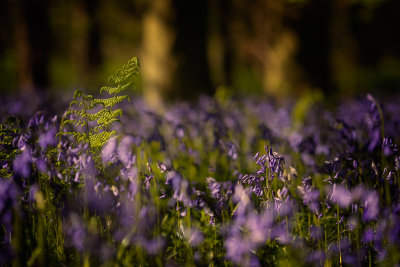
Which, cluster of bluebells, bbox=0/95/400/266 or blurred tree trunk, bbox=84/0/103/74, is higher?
blurred tree trunk, bbox=84/0/103/74

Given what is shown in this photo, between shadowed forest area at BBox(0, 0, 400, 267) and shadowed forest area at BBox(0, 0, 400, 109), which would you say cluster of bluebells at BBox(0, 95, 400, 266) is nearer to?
shadowed forest area at BBox(0, 0, 400, 267)

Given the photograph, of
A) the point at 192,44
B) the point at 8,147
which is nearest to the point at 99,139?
the point at 8,147

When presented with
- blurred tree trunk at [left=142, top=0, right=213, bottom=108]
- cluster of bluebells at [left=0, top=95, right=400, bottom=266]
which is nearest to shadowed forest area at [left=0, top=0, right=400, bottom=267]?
cluster of bluebells at [left=0, top=95, right=400, bottom=266]

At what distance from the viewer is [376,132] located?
7.36 ft

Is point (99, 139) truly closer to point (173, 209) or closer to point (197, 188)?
point (173, 209)

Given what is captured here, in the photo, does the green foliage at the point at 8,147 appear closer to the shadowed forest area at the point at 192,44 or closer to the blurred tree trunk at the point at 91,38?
the shadowed forest area at the point at 192,44

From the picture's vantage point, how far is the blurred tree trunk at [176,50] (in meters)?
7.00

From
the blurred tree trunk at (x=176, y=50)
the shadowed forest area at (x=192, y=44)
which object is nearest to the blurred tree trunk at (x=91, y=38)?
the shadowed forest area at (x=192, y=44)

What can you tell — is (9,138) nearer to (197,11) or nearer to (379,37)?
(197,11)

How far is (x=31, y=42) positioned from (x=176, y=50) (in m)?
6.55

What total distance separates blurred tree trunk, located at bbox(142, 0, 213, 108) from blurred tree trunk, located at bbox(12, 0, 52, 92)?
5598 mm

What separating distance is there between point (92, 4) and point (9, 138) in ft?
53.9

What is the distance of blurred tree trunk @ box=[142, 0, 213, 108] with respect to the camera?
7.00 meters

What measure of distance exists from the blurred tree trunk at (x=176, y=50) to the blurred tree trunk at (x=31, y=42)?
5.60 m
